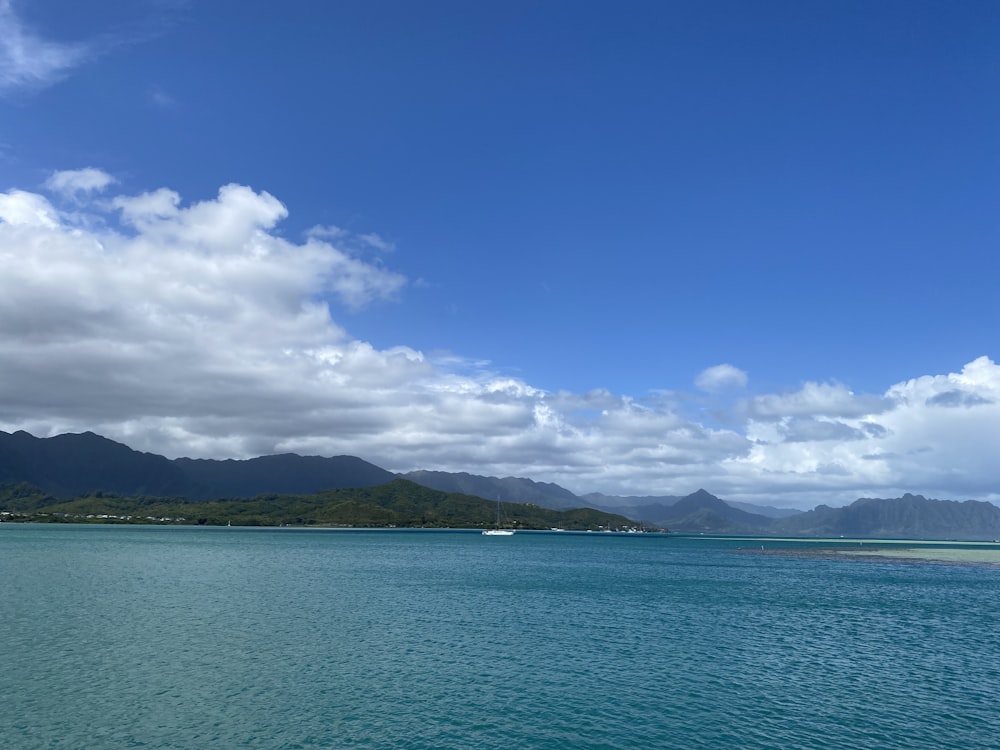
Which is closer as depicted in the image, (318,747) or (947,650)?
(318,747)

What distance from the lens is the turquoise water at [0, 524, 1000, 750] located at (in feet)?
145

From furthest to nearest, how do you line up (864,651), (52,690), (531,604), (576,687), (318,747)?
(531,604) < (864,651) < (576,687) < (52,690) < (318,747)

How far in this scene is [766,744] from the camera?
1690 inches

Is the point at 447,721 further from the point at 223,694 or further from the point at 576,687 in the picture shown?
the point at 223,694

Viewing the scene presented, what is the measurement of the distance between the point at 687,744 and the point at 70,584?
11395 centimetres

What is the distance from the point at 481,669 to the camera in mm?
60844

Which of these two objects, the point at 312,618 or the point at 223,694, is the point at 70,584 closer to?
the point at 312,618

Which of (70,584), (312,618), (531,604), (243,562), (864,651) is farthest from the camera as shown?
(243,562)

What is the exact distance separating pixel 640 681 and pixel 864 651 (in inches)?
1254

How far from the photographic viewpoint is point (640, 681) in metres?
57.4

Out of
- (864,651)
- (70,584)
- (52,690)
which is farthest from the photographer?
(70,584)

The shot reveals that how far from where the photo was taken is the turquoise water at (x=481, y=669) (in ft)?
145

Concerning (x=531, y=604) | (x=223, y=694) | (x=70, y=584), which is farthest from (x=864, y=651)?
(x=70, y=584)

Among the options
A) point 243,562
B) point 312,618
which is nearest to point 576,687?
point 312,618
